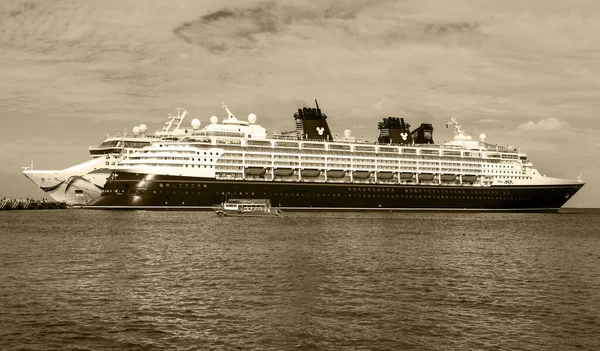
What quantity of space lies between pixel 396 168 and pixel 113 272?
8456cm

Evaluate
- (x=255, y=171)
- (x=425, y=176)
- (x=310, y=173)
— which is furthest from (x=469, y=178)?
(x=255, y=171)

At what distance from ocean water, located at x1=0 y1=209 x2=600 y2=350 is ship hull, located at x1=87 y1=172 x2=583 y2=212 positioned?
1450 inches

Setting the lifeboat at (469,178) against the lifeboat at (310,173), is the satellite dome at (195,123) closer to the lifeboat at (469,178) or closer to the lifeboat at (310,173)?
the lifeboat at (310,173)

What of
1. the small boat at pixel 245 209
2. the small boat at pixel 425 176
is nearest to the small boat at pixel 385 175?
the small boat at pixel 425 176

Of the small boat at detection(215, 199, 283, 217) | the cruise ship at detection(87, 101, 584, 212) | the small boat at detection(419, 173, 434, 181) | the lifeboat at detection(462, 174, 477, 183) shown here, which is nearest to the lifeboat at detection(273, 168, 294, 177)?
the cruise ship at detection(87, 101, 584, 212)

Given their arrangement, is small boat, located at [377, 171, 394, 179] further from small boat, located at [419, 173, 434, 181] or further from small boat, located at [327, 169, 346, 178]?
small boat, located at [327, 169, 346, 178]

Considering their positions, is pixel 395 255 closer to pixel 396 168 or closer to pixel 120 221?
pixel 120 221

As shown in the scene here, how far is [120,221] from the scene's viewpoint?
228 ft

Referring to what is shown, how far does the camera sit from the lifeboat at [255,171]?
98.8 m

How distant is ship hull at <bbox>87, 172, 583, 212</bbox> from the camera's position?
3467 inches

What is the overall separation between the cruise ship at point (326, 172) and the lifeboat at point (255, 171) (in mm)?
158

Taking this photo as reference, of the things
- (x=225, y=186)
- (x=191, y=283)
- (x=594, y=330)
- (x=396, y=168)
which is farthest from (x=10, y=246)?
(x=396, y=168)

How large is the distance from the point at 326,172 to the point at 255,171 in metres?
13.0

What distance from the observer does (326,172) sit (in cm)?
10525
